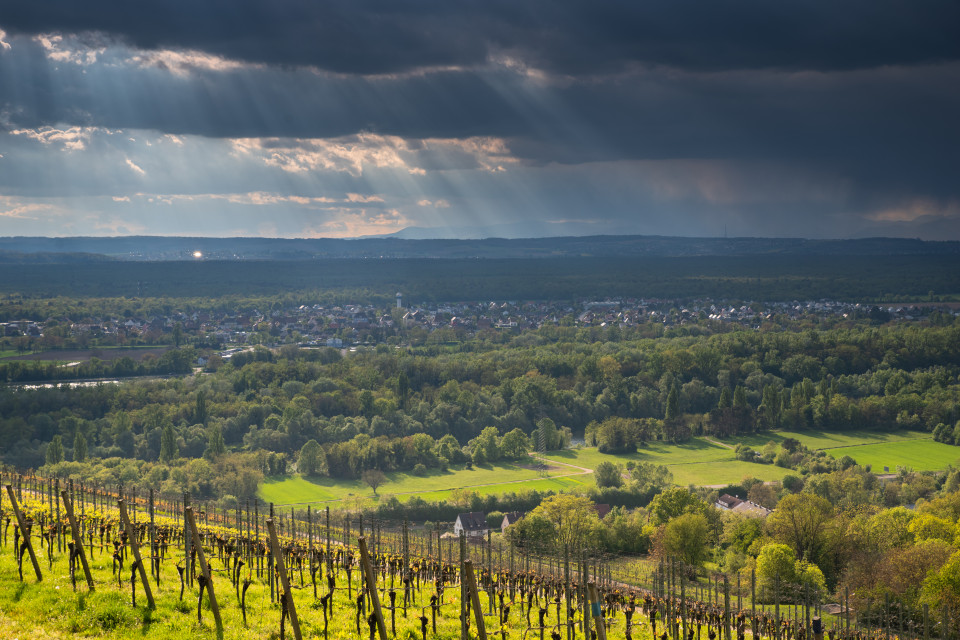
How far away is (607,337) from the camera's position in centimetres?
18000

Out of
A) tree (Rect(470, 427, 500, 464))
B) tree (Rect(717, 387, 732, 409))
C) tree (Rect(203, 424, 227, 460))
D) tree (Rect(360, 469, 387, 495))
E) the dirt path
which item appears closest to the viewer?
tree (Rect(360, 469, 387, 495))

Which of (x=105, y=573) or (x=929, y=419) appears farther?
(x=929, y=419)

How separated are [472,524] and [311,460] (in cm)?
2654

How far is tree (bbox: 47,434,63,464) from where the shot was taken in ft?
259

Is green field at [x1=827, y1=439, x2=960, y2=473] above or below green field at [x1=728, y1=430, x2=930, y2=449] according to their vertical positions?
above

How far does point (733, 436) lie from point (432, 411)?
35.5 m

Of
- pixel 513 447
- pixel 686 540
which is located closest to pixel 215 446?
pixel 513 447

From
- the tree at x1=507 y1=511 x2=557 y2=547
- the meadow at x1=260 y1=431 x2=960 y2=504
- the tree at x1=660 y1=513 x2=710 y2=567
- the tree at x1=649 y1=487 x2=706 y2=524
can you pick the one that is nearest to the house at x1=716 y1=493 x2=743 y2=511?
the meadow at x1=260 y1=431 x2=960 y2=504

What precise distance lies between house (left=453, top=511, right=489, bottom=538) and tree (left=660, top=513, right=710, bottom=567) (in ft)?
51.8

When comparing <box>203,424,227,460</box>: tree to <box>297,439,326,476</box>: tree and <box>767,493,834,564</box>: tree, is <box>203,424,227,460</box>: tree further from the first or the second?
<box>767,493,834,564</box>: tree

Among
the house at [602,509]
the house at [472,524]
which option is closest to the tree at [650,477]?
the house at [602,509]

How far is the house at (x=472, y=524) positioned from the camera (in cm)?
6056

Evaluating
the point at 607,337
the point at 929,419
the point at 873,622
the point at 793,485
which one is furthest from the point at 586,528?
the point at 607,337

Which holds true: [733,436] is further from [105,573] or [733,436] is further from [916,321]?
[916,321]
